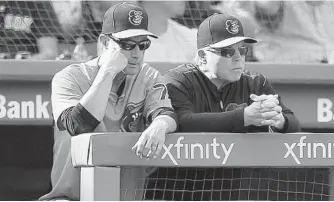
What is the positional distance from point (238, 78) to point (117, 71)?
1.75 ft

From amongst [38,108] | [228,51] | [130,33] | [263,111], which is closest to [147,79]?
[130,33]

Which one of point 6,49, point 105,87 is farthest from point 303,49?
point 105,87

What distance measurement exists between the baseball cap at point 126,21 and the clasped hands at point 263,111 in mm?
440

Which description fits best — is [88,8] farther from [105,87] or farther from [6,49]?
[105,87]

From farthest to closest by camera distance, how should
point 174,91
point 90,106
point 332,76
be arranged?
point 332,76 → point 174,91 → point 90,106

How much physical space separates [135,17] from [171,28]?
1.26 m

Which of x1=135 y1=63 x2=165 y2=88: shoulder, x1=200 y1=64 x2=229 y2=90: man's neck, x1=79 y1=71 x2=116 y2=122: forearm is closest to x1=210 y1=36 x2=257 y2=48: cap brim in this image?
x1=200 y1=64 x2=229 y2=90: man's neck

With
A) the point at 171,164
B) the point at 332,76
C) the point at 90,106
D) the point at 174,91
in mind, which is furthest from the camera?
the point at 332,76

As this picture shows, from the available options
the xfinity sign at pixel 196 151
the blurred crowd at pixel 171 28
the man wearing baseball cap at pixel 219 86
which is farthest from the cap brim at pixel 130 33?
the blurred crowd at pixel 171 28

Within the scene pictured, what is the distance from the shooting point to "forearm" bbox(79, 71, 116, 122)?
2881 mm

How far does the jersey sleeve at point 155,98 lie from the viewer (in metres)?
3.09

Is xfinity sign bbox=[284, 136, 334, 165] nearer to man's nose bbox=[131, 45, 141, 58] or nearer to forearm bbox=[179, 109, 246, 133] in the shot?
forearm bbox=[179, 109, 246, 133]

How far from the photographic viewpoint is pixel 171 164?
2.62 m

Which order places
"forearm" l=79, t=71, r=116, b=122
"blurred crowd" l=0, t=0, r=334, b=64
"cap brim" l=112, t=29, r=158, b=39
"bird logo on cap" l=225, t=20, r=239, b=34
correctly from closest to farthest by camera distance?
"forearm" l=79, t=71, r=116, b=122, "cap brim" l=112, t=29, r=158, b=39, "bird logo on cap" l=225, t=20, r=239, b=34, "blurred crowd" l=0, t=0, r=334, b=64
